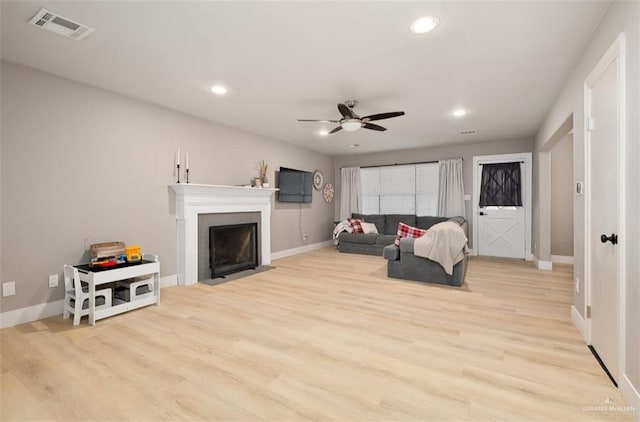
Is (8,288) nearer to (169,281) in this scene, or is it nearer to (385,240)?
(169,281)

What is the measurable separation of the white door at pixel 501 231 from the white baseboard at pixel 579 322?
372 cm

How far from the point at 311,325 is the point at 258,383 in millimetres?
947

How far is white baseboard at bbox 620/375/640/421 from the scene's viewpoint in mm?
1524

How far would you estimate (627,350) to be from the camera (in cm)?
168

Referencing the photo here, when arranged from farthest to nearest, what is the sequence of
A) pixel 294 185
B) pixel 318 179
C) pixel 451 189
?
1. pixel 318 179
2. pixel 451 189
3. pixel 294 185

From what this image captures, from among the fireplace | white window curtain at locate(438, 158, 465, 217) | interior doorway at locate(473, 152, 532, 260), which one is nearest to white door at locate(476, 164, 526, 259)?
interior doorway at locate(473, 152, 532, 260)

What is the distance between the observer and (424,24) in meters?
2.19

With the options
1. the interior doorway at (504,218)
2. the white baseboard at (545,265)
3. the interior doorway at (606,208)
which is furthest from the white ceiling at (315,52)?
the white baseboard at (545,265)

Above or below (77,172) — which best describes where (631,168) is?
below

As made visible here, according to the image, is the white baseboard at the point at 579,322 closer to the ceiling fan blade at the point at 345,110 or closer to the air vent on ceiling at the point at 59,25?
the ceiling fan blade at the point at 345,110

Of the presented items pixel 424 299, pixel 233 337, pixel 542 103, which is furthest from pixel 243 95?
pixel 542 103

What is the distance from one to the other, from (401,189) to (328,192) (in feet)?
6.45

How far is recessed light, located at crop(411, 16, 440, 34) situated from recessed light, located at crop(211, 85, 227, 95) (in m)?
2.24

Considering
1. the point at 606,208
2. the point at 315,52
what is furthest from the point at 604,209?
the point at 315,52
